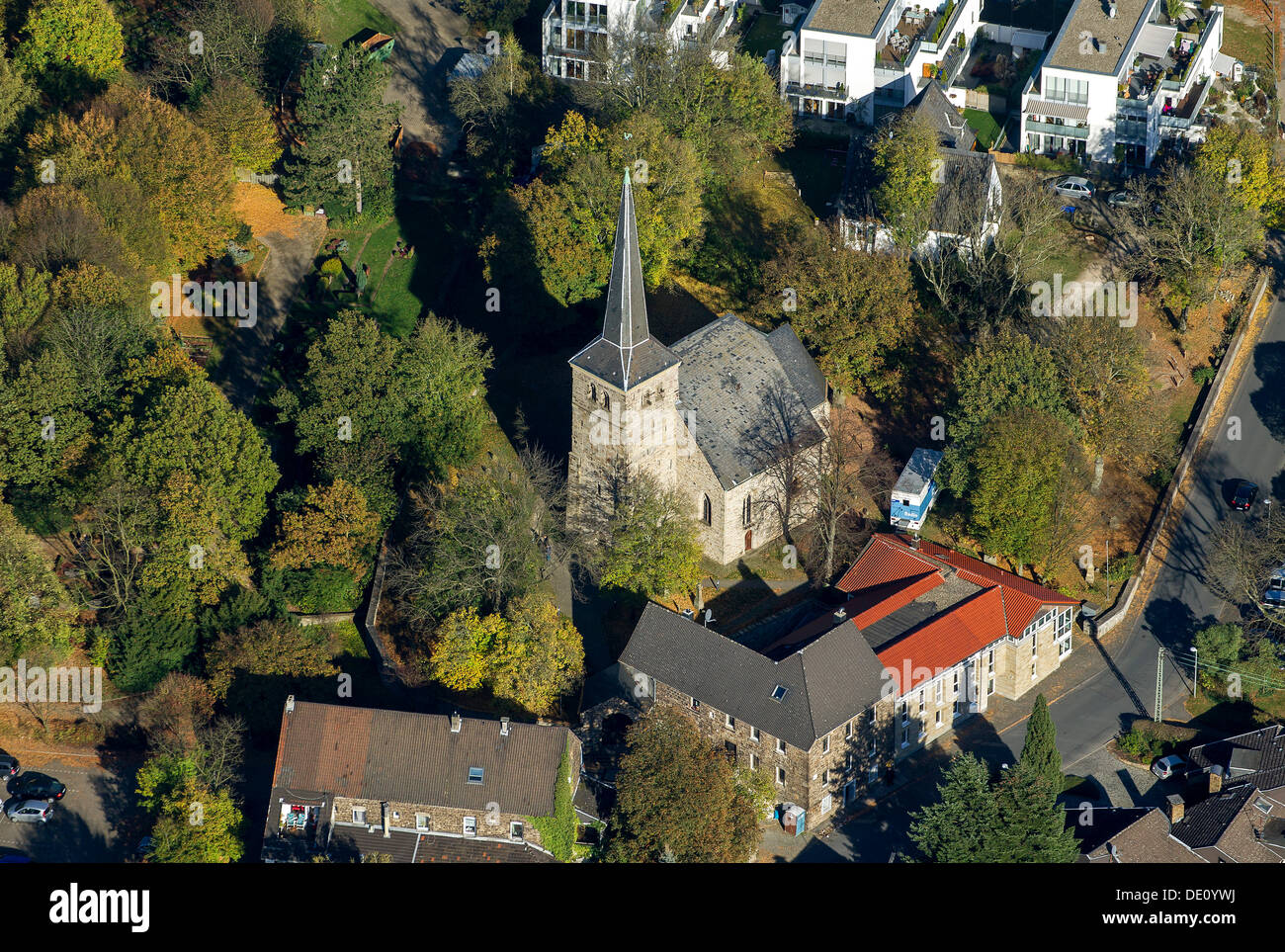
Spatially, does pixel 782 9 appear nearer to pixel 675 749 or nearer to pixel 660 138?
pixel 660 138

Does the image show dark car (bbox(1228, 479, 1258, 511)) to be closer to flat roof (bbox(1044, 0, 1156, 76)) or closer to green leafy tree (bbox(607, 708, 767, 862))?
flat roof (bbox(1044, 0, 1156, 76))

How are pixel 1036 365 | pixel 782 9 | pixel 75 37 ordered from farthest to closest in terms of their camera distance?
pixel 782 9 < pixel 75 37 < pixel 1036 365

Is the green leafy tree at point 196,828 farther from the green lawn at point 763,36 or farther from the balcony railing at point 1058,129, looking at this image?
the balcony railing at point 1058,129

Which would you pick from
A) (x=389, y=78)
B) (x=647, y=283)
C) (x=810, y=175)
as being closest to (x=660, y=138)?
(x=647, y=283)

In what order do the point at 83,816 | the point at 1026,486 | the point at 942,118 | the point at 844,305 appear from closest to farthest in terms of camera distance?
the point at 83,816 < the point at 1026,486 < the point at 844,305 < the point at 942,118

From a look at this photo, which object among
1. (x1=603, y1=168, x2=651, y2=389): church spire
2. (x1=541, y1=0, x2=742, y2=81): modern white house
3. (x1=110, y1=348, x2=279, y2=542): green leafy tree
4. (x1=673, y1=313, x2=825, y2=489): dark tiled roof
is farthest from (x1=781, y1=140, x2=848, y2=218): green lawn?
(x1=110, y1=348, x2=279, y2=542): green leafy tree

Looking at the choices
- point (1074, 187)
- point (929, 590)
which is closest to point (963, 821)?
point (929, 590)

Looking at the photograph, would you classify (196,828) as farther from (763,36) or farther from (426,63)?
(763,36)

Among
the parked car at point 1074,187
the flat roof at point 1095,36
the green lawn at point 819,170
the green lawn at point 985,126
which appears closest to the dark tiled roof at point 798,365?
the green lawn at point 819,170
